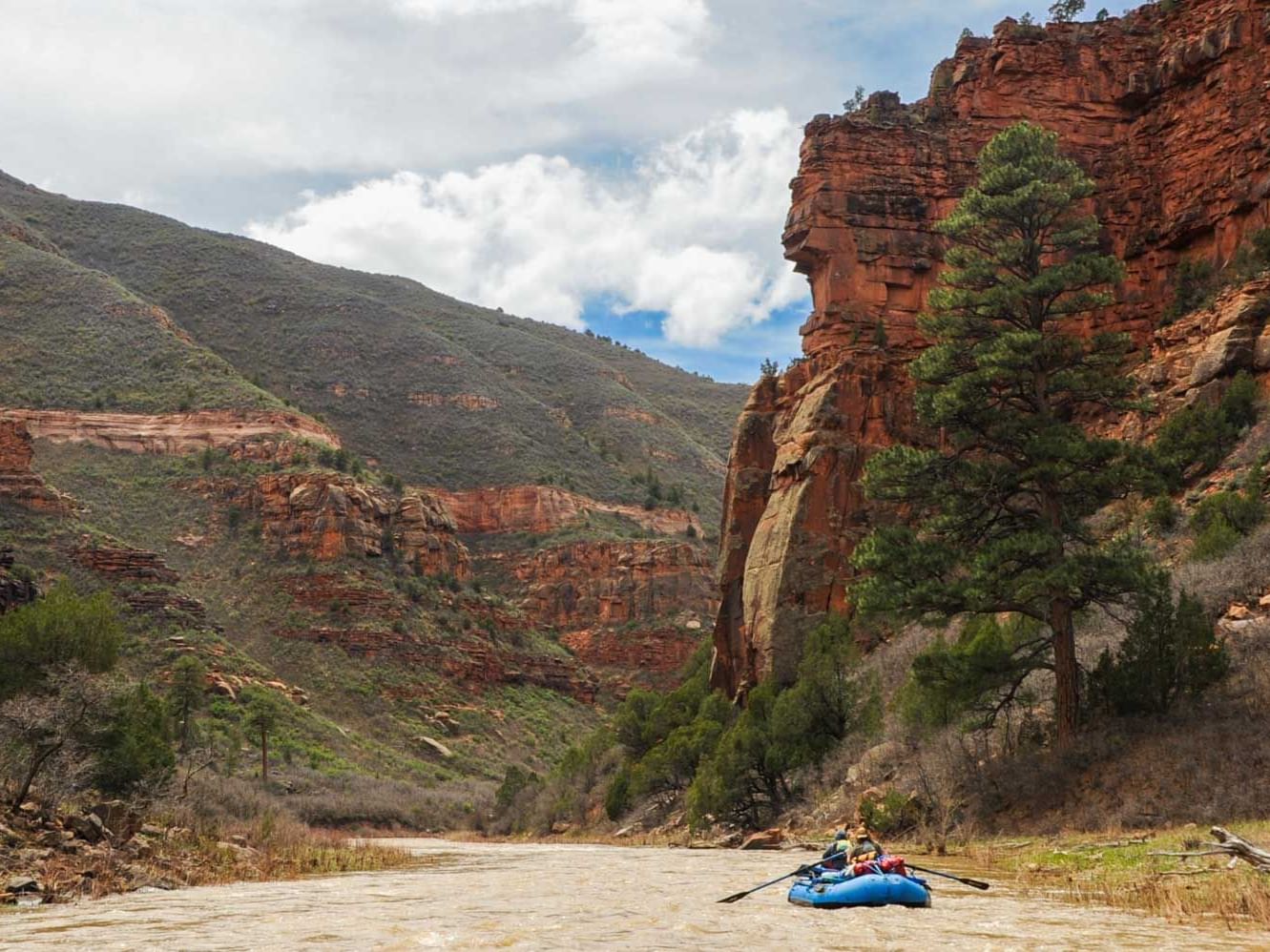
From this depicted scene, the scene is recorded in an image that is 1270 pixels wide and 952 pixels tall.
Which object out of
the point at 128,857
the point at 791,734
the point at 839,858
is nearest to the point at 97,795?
the point at 128,857

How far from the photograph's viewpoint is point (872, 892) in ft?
50.1

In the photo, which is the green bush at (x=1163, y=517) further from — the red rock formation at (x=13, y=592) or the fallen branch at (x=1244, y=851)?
the red rock formation at (x=13, y=592)

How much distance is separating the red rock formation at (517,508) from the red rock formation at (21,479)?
1527 inches

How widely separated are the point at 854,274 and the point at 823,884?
31601 millimetres

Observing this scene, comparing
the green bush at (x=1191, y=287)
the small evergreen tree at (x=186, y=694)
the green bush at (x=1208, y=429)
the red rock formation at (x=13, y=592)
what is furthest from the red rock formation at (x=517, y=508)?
the green bush at (x=1208, y=429)

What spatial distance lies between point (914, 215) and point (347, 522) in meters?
48.8

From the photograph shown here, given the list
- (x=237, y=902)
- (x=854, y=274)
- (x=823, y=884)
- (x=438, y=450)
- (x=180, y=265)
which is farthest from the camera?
(x=180, y=265)

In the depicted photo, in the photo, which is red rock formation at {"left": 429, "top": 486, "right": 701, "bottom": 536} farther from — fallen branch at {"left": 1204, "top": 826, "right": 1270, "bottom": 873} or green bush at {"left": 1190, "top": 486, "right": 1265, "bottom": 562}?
fallen branch at {"left": 1204, "top": 826, "right": 1270, "bottom": 873}

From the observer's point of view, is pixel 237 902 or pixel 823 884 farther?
pixel 237 902

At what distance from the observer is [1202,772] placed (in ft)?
64.0

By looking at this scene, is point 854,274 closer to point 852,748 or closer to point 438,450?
point 852,748

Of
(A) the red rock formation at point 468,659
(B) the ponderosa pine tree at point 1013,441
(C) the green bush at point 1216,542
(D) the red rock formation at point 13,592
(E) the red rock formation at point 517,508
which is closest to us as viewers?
(B) the ponderosa pine tree at point 1013,441

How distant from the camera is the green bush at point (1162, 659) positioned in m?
22.2

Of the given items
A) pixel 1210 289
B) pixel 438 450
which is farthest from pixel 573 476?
pixel 1210 289
